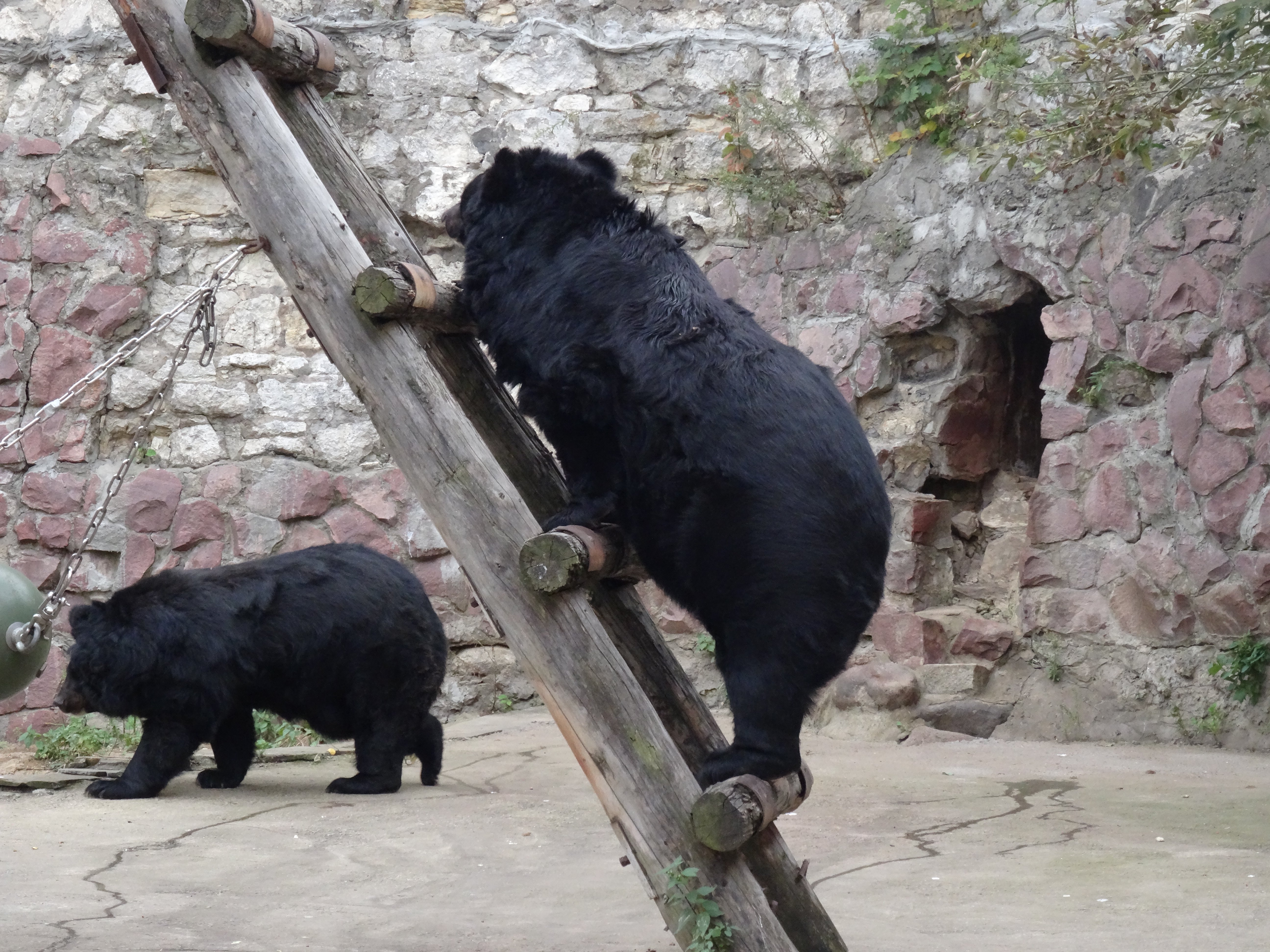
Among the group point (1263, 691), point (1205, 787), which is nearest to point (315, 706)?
point (1205, 787)

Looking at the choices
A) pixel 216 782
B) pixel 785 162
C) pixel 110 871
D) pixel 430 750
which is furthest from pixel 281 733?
pixel 785 162

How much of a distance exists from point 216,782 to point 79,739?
132 centimetres

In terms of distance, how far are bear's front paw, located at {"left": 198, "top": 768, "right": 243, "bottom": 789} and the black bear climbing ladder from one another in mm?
2900

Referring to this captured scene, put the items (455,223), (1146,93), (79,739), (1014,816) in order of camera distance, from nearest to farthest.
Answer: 1. (455,223)
2. (1014,816)
3. (1146,93)
4. (79,739)

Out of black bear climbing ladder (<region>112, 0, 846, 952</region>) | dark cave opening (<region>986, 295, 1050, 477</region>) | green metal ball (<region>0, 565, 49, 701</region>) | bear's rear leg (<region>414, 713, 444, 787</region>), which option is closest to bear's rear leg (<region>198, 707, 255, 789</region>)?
bear's rear leg (<region>414, 713, 444, 787</region>)

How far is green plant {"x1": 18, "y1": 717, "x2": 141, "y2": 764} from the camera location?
5.93m

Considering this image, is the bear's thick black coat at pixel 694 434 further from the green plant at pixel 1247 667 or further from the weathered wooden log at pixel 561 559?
the green plant at pixel 1247 667

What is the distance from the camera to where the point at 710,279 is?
22.9ft

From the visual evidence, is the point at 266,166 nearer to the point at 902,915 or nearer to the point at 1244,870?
the point at 902,915

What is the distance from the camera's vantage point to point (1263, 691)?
5.23m

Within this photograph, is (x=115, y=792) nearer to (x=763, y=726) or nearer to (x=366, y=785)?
(x=366, y=785)

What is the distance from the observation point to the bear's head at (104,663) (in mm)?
5020

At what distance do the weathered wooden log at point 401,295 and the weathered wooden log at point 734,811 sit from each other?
1144mm

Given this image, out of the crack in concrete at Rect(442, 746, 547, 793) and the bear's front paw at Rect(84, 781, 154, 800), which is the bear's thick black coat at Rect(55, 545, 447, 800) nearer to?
the bear's front paw at Rect(84, 781, 154, 800)
